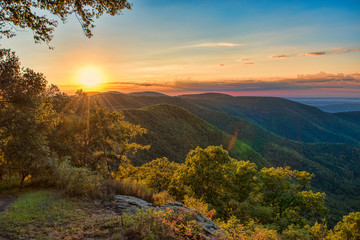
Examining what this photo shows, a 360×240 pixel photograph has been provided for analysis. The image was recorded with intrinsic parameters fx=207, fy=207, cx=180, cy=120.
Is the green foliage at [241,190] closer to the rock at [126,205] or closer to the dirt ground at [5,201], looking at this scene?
the rock at [126,205]

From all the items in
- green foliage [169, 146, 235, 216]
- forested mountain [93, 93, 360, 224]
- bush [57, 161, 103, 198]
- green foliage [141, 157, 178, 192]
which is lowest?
forested mountain [93, 93, 360, 224]

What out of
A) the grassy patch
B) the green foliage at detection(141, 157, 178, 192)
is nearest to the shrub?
the grassy patch

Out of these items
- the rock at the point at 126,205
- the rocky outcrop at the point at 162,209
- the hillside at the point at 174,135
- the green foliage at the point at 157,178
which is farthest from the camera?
the hillside at the point at 174,135

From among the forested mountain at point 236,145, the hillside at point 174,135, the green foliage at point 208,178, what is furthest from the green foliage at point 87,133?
the hillside at point 174,135

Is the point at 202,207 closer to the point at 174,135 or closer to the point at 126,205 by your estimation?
the point at 126,205

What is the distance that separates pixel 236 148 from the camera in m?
117

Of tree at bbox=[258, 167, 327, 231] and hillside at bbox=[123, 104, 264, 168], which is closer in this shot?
tree at bbox=[258, 167, 327, 231]

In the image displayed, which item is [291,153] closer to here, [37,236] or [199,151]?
[199,151]

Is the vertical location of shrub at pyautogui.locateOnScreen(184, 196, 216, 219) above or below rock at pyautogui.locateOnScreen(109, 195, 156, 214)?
below

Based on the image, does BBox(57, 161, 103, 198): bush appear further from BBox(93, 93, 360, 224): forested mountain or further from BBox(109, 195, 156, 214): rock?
BBox(93, 93, 360, 224): forested mountain

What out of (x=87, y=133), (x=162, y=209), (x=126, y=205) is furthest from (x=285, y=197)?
(x=87, y=133)

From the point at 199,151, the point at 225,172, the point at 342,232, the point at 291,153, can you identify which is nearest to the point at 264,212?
the point at 225,172

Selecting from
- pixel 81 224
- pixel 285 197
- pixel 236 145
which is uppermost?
pixel 81 224

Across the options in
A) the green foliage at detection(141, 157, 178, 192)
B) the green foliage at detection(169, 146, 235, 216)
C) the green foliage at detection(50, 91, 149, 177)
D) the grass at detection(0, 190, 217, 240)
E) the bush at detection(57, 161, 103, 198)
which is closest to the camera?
the grass at detection(0, 190, 217, 240)
